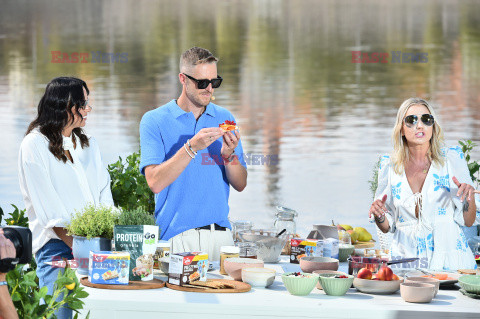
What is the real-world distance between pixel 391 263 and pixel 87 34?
1868 cm

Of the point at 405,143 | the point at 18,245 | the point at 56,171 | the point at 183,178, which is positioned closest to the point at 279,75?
the point at 405,143

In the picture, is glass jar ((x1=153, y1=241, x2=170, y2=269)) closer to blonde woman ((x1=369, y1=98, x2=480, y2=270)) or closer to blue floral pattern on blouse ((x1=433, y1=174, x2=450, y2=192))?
blonde woman ((x1=369, y1=98, x2=480, y2=270))

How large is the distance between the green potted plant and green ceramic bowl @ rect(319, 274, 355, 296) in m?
0.78

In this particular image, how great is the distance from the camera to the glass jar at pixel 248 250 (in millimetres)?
3242

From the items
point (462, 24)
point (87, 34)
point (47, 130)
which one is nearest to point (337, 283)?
point (47, 130)

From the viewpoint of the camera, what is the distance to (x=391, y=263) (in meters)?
3.08

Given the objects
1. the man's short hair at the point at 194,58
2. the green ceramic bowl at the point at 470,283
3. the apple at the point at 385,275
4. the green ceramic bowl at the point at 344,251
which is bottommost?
the green ceramic bowl at the point at 470,283

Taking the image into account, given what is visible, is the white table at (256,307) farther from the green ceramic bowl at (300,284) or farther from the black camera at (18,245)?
the black camera at (18,245)

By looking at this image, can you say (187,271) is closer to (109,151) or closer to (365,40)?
(109,151)

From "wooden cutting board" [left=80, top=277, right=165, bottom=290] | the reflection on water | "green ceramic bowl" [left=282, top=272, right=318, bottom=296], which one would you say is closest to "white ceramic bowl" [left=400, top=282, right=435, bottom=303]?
"green ceramic bowl" [left=282, top=272, right=318, bottom=296]

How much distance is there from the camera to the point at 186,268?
285 centimetres

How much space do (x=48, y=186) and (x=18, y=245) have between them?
97 centimetres

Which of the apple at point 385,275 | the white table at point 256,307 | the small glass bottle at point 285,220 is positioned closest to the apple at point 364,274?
the apple at point 385,275

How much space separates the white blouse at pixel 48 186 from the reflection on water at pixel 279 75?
438 cm
